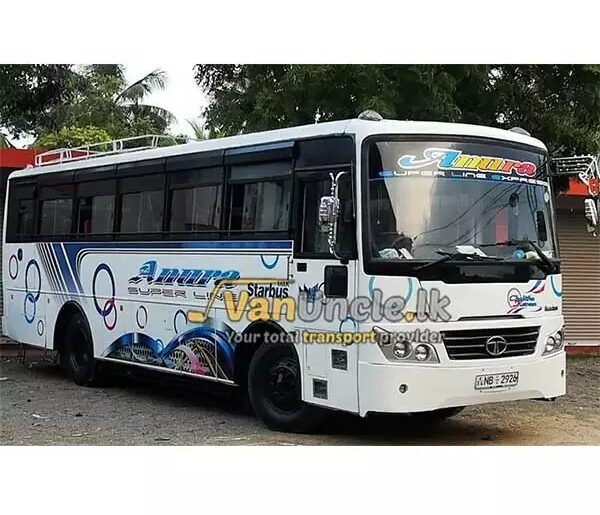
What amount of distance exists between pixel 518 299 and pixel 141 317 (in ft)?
14.8

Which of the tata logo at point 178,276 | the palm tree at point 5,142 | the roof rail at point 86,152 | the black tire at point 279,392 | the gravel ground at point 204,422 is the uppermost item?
the palm tree at point 5,142

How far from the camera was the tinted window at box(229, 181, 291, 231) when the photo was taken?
838 cm

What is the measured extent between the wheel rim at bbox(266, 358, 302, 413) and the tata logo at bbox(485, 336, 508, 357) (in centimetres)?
183

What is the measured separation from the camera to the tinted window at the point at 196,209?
30.1ft

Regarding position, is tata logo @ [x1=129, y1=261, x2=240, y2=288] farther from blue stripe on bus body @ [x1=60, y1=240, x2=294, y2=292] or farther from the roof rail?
the roof rail

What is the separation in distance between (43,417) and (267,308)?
10.4 feet

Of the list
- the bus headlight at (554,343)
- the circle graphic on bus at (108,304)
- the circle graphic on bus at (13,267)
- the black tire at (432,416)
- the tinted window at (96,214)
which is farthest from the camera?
the circle graphic on bus at (13,267)

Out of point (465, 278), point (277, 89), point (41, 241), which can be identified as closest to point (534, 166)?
point (465, 278)

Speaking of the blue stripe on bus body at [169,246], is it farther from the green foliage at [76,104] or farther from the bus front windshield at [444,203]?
the green foliage at [76,104]

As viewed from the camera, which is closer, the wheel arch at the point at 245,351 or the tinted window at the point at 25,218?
the wheel arch at the point at 245,351

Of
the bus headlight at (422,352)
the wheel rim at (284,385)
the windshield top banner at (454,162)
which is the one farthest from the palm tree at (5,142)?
the bus headlight at (422,352)

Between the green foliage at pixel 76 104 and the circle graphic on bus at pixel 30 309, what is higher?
the green foliage at pixel 76 104

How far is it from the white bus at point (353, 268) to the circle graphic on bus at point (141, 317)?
21 mm

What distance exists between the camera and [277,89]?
39.8ft
